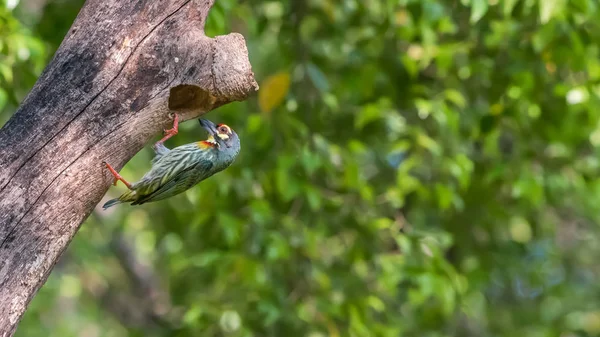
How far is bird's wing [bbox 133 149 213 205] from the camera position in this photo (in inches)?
156

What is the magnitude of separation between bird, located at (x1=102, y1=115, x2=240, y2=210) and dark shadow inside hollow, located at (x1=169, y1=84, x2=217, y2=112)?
0.43m

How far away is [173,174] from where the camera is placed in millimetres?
3994

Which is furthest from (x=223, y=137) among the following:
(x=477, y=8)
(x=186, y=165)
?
(x=477, y=8)

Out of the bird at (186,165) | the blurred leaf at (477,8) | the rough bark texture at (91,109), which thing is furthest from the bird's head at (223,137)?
the blurred leaf at (477,8)

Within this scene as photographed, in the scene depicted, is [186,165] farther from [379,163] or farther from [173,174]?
[379,163]

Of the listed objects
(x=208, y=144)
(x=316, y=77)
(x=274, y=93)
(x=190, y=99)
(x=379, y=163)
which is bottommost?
(x=379, y=163)

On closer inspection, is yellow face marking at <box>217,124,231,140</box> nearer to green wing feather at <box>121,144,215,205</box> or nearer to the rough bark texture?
green wing feather at <box>121,144,215,205</box>

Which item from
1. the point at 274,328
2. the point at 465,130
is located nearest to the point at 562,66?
the point at 465,130

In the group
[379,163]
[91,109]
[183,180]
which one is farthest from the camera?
[379,163]

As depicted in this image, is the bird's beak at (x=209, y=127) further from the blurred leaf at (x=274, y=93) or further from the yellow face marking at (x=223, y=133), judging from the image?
the blurred leaf at (x=274, y=93)

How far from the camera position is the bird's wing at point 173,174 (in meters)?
3.95

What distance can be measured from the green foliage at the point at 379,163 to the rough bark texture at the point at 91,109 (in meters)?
1.16

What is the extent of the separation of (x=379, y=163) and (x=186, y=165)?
2.24m

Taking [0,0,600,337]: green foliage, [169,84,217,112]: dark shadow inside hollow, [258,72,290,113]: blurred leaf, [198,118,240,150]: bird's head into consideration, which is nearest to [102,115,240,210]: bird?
[198,118,240,150]: bird's head
